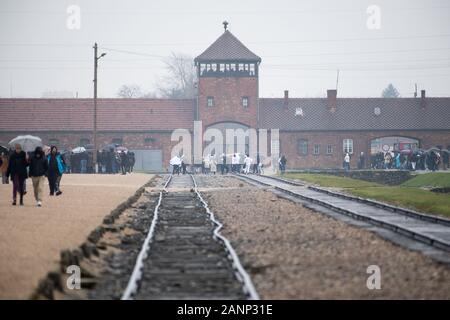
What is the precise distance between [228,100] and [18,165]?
5614 centimetres

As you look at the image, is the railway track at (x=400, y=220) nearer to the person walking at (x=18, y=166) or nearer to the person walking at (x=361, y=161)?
the person walking at (x=18, y=166)

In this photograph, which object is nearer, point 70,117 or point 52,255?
point 52,255

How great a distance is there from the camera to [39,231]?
60.4 ft

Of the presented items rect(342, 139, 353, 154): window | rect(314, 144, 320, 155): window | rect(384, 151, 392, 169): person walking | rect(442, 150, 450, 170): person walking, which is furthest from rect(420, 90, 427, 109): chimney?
rect(384, 151, 392, 169): person walking

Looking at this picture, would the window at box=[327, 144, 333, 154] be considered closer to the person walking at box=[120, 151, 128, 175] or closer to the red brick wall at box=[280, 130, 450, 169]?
the red brick wall at box=[280, 130, 450, 169]

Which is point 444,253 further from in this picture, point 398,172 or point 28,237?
point 398,172

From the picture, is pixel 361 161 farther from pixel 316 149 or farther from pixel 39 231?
pixel 39 231

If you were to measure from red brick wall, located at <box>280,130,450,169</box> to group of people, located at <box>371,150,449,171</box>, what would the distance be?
109 inches

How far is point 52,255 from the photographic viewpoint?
47.2ft

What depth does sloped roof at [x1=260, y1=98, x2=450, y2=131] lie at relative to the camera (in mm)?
85250

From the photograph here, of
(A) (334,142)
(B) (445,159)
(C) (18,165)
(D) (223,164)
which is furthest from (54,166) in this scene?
(A) (334,142)

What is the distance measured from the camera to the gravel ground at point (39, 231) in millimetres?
11992
